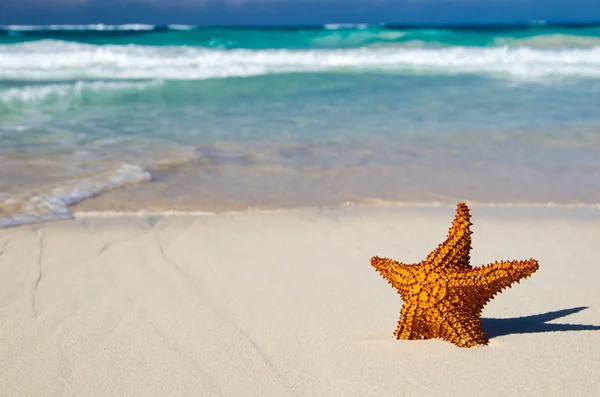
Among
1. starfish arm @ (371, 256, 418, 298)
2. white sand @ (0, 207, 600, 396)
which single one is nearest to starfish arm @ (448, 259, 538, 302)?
starfish arm @ (371, 256, 418, 298)

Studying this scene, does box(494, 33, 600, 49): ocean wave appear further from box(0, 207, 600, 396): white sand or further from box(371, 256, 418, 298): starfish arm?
box(371, 256, 418, 298): starfish arm

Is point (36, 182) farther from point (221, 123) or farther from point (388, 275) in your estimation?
point (388, 275)

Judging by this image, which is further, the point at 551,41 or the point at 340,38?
the point at 340,38

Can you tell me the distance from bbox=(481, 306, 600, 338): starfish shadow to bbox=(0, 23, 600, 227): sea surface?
8.73 ft

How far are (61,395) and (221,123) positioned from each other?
7763 mm

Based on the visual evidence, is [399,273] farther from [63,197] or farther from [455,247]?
[63,197]

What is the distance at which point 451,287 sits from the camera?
3004 mm

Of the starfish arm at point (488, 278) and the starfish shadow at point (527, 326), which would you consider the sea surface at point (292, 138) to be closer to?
the starfish shadow at point (527, 326)

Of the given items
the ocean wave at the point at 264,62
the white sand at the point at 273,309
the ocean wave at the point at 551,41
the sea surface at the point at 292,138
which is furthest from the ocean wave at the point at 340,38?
the white sand at the point at 273,309

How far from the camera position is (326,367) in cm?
310

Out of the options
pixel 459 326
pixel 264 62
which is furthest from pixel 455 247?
pixel 264 62

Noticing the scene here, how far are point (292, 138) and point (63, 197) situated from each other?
12.1 ft

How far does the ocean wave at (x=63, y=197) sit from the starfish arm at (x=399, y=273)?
336cm

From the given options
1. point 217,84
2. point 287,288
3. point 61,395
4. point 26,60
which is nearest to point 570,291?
point 287,288
